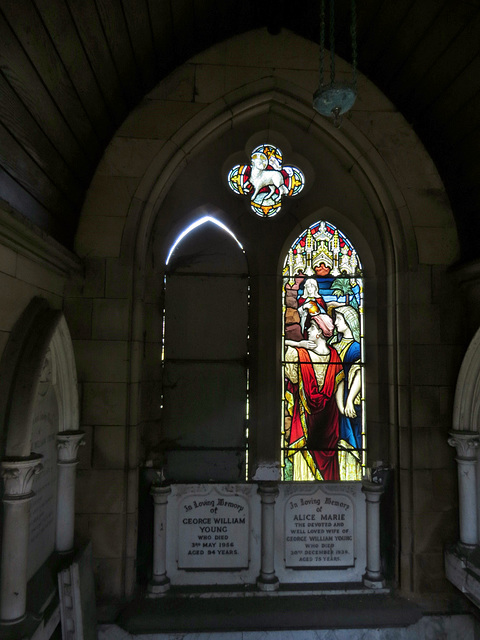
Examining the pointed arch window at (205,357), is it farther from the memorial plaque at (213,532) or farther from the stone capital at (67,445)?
the stone capital at (67,445)

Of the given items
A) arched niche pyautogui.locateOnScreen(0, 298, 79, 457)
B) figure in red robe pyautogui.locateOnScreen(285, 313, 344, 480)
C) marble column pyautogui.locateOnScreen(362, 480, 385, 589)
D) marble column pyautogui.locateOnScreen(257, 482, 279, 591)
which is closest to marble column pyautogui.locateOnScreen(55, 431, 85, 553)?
arched niche pyautogui.locateOnScreen(0, 298, 79, 457)

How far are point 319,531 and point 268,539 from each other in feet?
1.29

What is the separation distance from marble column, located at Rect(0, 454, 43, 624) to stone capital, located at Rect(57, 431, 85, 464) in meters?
0.73

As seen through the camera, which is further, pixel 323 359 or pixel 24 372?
pixel 323 359

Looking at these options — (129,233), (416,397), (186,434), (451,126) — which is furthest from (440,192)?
(186,434)

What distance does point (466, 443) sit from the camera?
3.17m

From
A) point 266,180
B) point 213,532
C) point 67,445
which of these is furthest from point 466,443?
point 67,445

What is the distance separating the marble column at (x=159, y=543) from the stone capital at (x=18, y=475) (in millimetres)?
1211

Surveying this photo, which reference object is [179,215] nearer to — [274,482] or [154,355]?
[154,355]

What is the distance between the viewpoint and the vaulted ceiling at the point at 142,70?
2242 mm

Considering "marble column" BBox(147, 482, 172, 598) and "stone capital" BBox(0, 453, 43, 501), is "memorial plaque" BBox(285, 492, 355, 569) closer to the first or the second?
"marble column" BBox(147, 482, 172, 598)

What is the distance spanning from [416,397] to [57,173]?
2869 millimetres

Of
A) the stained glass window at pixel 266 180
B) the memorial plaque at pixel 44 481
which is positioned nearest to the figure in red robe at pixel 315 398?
the stained glass window at pixel 266 180

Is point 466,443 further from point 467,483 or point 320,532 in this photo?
point 320,532
